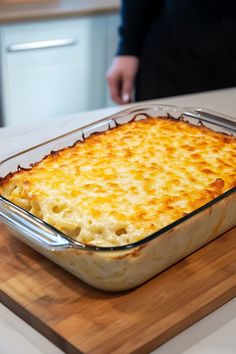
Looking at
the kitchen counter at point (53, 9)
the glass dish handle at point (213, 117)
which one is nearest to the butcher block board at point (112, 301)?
the glass dish handle at point (213, 117)

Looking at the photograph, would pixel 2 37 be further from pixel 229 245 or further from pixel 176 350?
pixel 176 350

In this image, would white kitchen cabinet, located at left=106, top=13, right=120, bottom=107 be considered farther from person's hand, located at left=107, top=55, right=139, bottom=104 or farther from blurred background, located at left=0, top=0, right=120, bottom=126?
person's hand, located at left=107, top=55, right=139, bottom=104

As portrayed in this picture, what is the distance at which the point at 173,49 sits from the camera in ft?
5.82

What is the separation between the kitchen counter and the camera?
227 cm

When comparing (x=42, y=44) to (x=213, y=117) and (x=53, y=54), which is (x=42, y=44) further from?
(x=213, y=117)

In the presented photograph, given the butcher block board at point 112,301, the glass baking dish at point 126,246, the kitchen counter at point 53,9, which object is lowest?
the butcher block board at point 112,301

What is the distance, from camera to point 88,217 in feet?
2.52

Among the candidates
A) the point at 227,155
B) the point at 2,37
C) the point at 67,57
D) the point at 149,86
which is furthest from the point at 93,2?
the point at 227,155

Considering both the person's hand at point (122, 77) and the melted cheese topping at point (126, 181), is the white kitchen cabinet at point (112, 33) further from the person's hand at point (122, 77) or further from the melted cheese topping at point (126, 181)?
the melted cheese topping at point (126, 181)

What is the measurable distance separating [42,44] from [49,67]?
4.3 inches

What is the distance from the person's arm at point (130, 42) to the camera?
1753mm

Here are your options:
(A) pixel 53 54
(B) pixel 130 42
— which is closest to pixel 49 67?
(A) pixel 53 54

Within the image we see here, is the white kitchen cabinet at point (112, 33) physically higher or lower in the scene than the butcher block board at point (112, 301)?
higher

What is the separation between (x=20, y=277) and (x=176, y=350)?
Result: 0.22m
